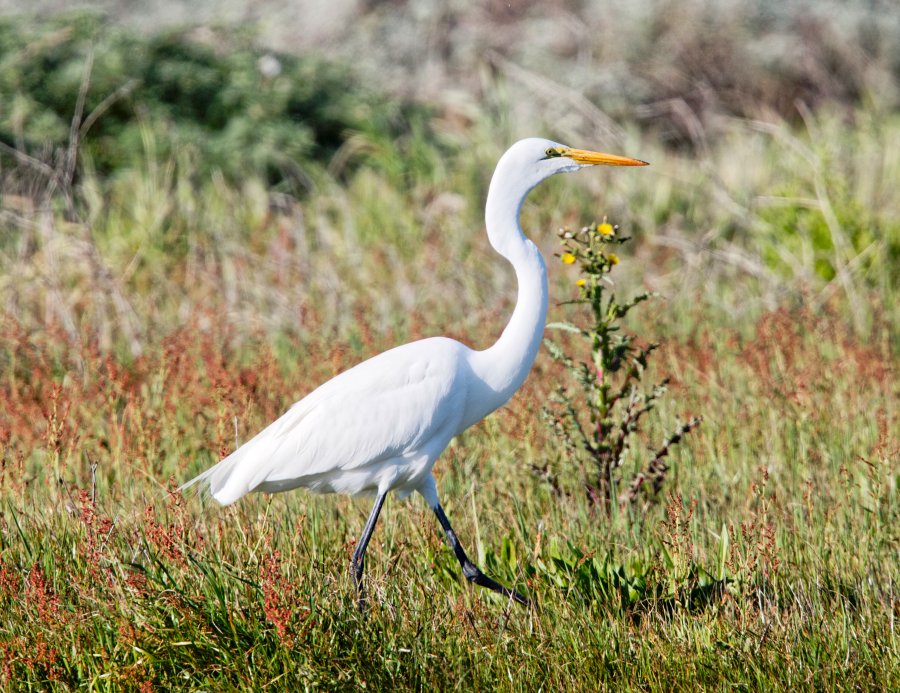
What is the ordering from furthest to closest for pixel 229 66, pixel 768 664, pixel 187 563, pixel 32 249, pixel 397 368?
pixel 229 66
pixel 32 249
pixel 397 368
pixel 187 563
pixel 768 664

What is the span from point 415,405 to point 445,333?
2529 mm

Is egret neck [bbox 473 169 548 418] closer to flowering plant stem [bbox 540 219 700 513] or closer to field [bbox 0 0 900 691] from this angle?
flowering plant stem [bbox 540 219 700 513]

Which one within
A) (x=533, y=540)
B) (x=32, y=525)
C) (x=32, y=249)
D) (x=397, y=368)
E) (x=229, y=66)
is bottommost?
(x=533, y=540)

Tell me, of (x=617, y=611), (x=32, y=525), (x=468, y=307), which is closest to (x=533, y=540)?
(x=617, y=611)

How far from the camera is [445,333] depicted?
240 inches

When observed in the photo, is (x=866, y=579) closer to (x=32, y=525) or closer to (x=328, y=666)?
(x=328, y=666)

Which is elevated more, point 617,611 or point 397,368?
point 397,368

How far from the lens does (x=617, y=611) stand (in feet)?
10.6

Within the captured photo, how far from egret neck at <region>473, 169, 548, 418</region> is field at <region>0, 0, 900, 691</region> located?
569 millimetres

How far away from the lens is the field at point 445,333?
3.02 meters

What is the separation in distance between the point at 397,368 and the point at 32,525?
130cm

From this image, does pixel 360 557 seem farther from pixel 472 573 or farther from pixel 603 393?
pixel 603 393

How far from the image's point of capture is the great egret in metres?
3.59

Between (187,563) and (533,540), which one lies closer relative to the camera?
(187,563)
